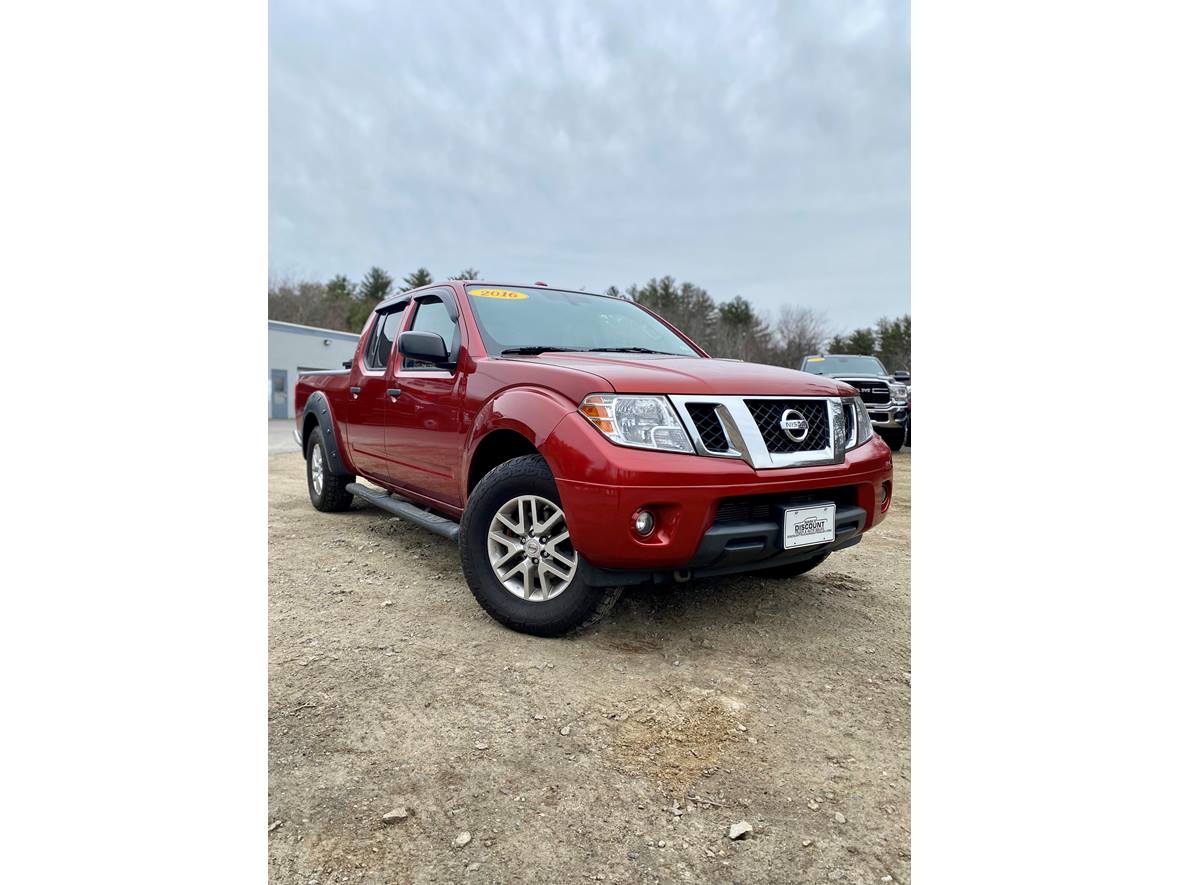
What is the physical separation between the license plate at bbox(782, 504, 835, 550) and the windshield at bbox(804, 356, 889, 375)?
9913mm

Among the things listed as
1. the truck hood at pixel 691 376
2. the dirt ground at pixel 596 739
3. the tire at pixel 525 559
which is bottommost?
the dirt ground at pixel 596 739

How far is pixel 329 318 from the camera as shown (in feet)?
148

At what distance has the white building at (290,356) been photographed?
26.4 metres

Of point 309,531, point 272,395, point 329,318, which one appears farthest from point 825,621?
point 329,318

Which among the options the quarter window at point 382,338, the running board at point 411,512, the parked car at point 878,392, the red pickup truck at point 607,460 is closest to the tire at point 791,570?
the red pickup truck at point 607,460

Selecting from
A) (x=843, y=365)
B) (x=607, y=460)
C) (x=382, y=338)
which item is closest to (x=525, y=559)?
(x=607, y=460)

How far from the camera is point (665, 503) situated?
2.78 m

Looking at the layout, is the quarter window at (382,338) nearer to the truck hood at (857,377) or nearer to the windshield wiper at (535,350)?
the windshield wiper at (535,350)

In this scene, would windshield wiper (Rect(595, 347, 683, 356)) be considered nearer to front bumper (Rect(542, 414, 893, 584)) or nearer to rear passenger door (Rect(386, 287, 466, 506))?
rear passenger door (Rect(386, 287, 466, 506))

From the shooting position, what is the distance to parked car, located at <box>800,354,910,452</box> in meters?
11.0

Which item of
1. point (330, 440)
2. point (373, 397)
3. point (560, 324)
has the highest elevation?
point (560, 324)

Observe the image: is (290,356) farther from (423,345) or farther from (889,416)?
(423,345)

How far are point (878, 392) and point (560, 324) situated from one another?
8.59 meters

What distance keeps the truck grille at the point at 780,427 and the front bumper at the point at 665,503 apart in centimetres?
12
